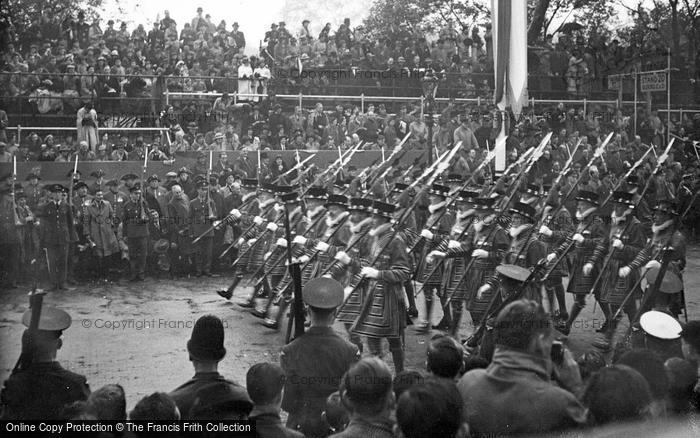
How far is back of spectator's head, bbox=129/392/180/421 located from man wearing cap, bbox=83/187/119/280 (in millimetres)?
10072

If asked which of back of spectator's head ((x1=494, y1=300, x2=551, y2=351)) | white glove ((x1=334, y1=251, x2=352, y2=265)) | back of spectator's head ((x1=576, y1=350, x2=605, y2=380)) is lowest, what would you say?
back of spectator's head ((x1=576, y1=350, x2=605, y2=380))

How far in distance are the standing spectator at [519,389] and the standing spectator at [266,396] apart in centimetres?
95

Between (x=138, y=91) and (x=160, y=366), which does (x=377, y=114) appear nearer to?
(x=138, y=91)

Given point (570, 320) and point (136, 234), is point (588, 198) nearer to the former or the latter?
point (570, 320)

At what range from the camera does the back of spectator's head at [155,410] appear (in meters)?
3.61

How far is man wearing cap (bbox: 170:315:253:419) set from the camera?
4.18m

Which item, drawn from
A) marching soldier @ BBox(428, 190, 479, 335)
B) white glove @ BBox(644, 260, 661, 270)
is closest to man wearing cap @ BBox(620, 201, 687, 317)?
white glove @ BBox(644, 260, 661, 270)

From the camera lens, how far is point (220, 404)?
4.11 m

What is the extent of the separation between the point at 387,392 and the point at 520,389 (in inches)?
25.5

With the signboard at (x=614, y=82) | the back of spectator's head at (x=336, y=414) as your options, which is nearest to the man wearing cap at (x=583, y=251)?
the back of spectator's head at (x=336, y=414)

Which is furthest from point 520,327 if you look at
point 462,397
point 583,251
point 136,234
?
point 136,234

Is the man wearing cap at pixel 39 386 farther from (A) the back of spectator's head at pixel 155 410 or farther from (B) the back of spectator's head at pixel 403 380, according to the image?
(B) the back of spectator's head at pixel 403 380

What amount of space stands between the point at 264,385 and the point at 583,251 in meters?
6.51

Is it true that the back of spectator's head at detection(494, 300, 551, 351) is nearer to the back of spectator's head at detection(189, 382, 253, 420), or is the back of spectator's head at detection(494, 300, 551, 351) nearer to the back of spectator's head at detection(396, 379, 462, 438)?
the back of spectator's head at detection(396, 379, 462, 438)
